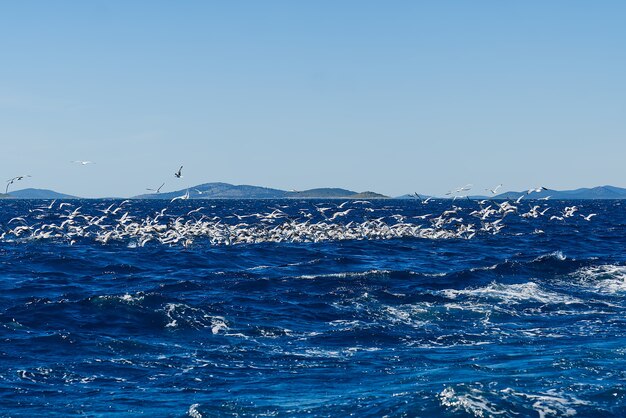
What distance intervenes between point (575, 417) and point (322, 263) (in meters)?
32.0

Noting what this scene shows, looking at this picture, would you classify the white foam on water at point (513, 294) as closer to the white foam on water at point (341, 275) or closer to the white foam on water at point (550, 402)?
the white foam on water at point (341, 275)

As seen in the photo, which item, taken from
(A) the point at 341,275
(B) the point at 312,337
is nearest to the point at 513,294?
(A) the point at 341,275

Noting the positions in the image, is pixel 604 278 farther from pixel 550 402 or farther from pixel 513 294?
pixel 550 402

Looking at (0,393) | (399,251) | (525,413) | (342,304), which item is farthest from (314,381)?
(399,251)

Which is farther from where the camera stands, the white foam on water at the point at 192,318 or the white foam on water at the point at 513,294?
the white foam on water at the point at 513,294

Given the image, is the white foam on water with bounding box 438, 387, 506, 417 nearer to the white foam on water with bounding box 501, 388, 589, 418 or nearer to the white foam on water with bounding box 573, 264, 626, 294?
the white foam on water with bounding box 501, 388, 589, 418

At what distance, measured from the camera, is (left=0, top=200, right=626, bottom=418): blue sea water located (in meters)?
19.6

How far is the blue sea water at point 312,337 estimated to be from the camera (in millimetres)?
19641

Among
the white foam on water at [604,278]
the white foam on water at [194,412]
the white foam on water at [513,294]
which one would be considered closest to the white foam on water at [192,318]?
the white foam on water at [194,412]

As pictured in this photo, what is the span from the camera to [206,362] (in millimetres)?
23688

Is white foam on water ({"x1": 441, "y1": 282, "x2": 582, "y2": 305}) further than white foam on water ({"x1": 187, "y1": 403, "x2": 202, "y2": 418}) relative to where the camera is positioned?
Yes

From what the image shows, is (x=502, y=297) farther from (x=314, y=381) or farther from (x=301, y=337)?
(x=314, y=381)

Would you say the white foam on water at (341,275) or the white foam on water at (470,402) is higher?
the white foam on water at (341,275)

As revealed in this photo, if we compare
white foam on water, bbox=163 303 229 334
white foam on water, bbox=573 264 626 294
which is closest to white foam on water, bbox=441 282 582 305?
white foam on water, bbox=573 264 626 294
